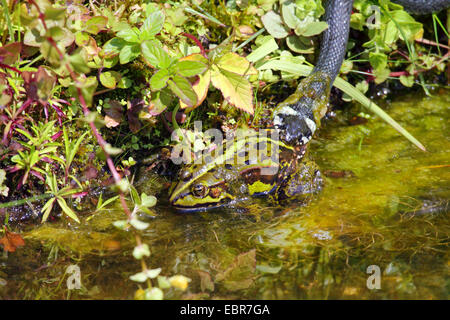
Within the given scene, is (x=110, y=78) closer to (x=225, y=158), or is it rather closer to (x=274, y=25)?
(x=225, y=158)

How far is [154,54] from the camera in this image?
11.5ft

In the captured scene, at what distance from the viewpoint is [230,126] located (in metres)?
4.30

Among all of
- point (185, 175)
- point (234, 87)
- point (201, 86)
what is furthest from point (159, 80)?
point (185, 175)

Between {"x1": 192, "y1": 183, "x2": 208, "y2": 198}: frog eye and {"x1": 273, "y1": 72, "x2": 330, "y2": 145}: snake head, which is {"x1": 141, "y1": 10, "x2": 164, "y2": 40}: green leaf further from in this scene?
{"x1": 273, "y1": 72, "x2": 330, "y2": 145}: snake head

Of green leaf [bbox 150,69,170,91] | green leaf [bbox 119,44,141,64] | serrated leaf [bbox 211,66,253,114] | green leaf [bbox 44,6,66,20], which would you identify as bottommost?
serrated leaf [bbox 211,66,253,114]

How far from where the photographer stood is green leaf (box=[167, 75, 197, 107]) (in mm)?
3477

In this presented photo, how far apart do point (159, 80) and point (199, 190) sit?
37.5 inches

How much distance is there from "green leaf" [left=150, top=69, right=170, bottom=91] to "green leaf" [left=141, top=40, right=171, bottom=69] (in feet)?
0.21

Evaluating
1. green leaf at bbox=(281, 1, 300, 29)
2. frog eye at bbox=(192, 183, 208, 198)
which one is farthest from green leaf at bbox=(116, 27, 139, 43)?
green leaf at bbox=(281, 1, 300, 29)

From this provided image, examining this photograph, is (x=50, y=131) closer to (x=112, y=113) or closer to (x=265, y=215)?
(x=112, y=113)

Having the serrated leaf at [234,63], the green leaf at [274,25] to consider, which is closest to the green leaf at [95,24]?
the serrated leaf at [234,63]

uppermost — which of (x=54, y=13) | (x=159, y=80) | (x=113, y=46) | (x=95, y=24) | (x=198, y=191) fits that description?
(x=54, y=13)

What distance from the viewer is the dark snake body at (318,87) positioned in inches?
170
